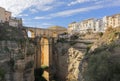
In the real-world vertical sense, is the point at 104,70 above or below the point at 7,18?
below

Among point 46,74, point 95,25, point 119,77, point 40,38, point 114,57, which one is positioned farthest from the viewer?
point 95,25

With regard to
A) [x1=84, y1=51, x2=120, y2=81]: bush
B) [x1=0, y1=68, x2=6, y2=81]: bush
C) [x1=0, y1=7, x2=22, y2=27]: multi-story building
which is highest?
[x1=0, y1=7, x2=22, y2=27]: multi-story building

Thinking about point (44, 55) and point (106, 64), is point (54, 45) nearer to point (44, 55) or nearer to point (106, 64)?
point (44, 55)

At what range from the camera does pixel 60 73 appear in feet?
118

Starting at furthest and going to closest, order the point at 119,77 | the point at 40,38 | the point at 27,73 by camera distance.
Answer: the point at 40,38
the point at 27,73
the point at 119,77

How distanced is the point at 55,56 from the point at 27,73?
44.0 ft

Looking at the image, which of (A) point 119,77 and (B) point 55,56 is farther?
(B) point 55,56

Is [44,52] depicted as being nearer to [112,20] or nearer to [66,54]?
[66,54]

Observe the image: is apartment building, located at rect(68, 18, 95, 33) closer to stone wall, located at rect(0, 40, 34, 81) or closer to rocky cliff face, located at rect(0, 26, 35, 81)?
rocky cliff face, located at rect(0, 26, 35, 81)

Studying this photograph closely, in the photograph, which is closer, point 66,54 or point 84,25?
point 66,54

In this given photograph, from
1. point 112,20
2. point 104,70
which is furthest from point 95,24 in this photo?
point 104,70

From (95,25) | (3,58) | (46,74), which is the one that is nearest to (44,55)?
(46,74)

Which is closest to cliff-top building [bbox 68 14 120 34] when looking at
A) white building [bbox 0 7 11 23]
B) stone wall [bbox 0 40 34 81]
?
white building [bbox 0 7 11 23]

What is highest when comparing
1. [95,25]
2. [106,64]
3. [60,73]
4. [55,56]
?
[95,25]
